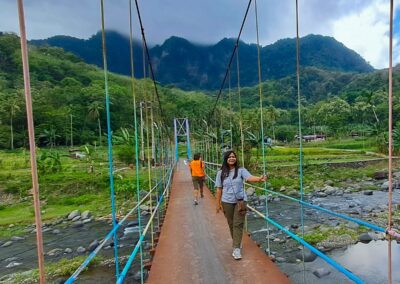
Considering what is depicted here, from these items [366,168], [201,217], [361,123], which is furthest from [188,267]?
[361,123]

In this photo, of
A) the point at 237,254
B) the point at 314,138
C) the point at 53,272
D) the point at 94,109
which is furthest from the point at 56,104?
the point at 237,254

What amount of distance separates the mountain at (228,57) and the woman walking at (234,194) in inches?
3640

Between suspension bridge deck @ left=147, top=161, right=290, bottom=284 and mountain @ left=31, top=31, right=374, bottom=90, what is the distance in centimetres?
9145

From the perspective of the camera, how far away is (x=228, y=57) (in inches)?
4729

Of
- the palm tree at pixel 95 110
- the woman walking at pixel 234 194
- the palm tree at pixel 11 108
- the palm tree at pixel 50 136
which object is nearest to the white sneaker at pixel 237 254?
the woman walking at pixel 234 194

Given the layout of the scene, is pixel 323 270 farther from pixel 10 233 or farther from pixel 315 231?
pixel 10 233

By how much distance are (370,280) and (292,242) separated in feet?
7.03

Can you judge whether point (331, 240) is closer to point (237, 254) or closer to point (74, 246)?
point (237, 254)

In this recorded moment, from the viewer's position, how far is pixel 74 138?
110 ft

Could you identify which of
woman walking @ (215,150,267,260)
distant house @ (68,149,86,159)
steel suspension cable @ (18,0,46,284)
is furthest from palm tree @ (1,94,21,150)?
steel suspension cable @ (18,0,46,284)

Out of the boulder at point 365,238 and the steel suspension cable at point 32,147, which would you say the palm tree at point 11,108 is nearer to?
the boulder at point 365,238

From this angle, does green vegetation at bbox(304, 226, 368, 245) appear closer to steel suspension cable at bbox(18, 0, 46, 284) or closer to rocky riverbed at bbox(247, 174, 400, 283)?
rocky riverbed at bbox(247, 174, 400, 283)

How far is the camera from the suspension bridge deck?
273 centimetres

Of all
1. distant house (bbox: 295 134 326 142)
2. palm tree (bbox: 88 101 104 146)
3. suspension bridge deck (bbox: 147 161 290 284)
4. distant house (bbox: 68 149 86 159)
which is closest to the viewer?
suspension bridge deck (bbox: 147 161 290 284)
